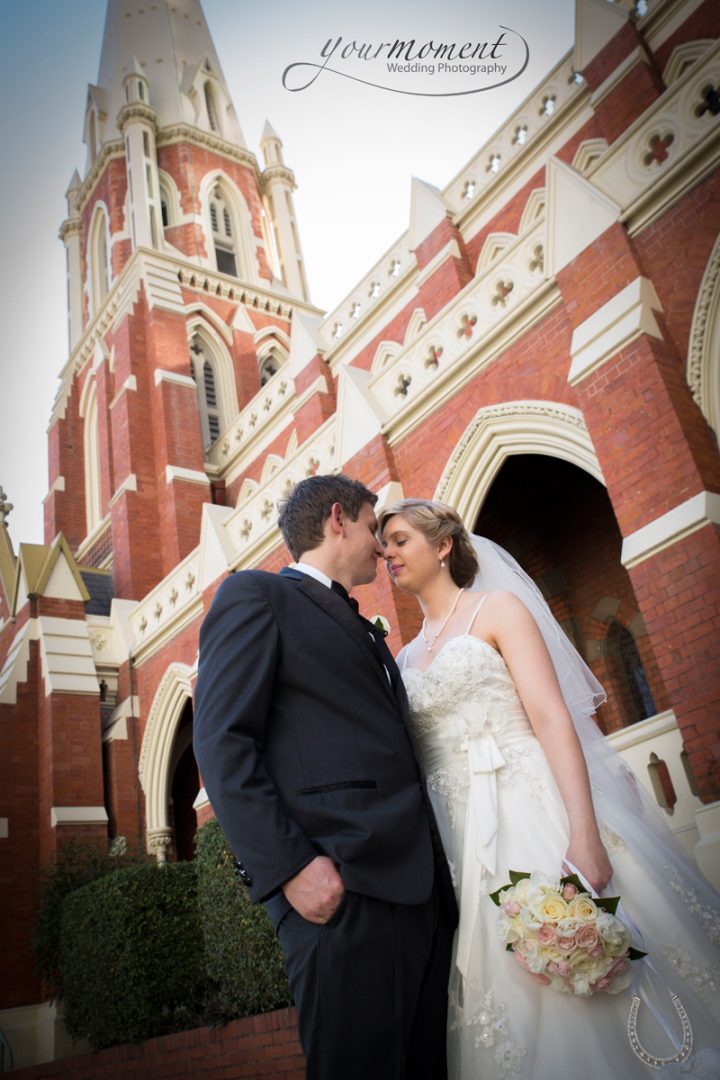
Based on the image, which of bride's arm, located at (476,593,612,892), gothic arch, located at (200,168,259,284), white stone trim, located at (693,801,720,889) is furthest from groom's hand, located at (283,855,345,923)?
gothic arch, located at (200,168,259,284)

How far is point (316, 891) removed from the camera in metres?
2.17

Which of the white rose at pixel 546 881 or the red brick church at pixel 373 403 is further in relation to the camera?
the red brick church at pixel 373 403

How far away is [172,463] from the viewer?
62.4ft

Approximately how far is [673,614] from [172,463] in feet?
47.6

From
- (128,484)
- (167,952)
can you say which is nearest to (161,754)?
(167,952)

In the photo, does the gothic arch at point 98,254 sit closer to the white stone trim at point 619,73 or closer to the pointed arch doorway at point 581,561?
the pointed arch doorway at point 581,561

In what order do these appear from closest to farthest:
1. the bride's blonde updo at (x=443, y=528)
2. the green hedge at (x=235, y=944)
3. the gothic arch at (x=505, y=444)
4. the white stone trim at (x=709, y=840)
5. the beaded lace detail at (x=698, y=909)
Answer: the beaded lace detail at (x=698, y=909), the bride's blonde updo at (x=443, y=528), the white stone trim at (x=709, y=840), the green hedge at (x=235, y=944), the gothic arch at (x=505, y=444)

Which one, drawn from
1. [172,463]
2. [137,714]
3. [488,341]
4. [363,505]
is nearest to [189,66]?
[172,463]

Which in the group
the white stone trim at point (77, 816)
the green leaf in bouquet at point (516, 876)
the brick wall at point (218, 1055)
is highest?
the white stone trim at point (77, 816)

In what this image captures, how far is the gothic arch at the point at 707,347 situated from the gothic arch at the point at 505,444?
3.31 feet

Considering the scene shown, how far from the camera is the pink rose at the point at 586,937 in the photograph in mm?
2172

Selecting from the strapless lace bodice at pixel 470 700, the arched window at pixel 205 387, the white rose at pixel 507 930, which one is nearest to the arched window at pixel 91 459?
the arched window at pixel 205 387

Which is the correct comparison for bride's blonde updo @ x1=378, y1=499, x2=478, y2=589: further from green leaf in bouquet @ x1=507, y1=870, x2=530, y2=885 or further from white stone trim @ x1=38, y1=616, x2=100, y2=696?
white stone trim @ x1=38, y1=616, x2=100, y2=696

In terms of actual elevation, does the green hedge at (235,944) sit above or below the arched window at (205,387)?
below
